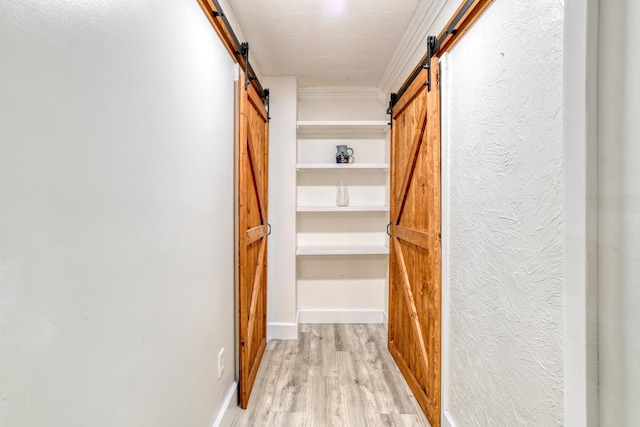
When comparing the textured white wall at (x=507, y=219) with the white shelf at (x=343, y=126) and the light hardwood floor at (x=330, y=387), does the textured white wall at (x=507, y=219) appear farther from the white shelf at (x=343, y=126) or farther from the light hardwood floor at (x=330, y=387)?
the white shelf at (x=343, y=126)

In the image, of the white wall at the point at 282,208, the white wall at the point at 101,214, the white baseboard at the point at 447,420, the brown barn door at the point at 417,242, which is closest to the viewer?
the white wall at the point at 101,214

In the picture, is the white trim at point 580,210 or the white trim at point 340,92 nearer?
the white trim at point 580,210

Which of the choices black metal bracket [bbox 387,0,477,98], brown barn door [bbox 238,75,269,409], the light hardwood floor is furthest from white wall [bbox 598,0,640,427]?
brown barn door [bbox 238,75,269,409]

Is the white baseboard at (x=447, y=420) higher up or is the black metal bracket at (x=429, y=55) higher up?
the black metal bracket at (x=429, y=55)

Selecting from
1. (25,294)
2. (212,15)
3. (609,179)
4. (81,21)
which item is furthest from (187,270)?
(609,179)

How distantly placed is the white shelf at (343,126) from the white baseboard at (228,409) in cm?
233

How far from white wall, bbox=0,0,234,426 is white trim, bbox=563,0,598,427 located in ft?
3.95

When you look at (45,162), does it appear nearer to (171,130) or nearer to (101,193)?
(101,193)

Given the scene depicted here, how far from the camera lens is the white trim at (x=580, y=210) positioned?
75 cm

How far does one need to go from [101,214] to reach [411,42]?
89.2 inches

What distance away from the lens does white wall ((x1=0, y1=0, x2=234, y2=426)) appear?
21.6 inches

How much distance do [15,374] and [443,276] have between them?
1.73m

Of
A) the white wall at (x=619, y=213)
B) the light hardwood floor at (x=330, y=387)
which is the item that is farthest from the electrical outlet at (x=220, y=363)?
the white wall at (x=619, y=213)

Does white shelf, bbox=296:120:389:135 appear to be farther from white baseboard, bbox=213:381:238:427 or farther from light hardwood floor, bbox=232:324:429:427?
white baseboard, bbox=213:381:238:427
